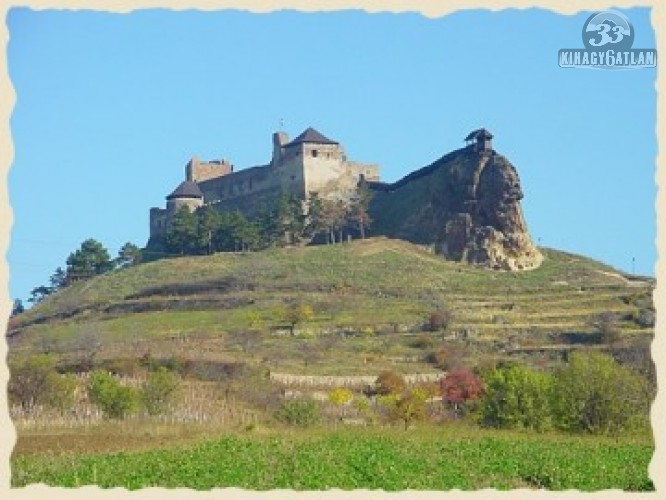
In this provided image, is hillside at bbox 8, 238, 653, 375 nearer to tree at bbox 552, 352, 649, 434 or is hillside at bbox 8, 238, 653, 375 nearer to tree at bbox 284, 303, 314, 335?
tree at bbox 284, 303, 314, 335

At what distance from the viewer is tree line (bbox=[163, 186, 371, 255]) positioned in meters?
51.4

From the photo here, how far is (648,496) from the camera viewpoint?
30.3 feet

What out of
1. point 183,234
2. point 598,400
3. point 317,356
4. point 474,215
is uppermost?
point 474,215

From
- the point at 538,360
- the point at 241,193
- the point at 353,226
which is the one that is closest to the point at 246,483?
the point at 538,360

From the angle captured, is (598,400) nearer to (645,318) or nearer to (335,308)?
(645,318)

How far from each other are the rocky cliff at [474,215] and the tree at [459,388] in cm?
2259

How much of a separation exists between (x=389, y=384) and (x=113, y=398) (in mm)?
9677

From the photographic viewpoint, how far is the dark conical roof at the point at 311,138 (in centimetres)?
5556

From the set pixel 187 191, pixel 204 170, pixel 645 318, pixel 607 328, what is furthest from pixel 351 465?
pixel 204 170

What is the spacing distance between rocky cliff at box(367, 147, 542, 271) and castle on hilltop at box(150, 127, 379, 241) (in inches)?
174

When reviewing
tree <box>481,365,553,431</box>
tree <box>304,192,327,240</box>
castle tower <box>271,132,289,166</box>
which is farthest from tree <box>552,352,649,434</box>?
castle tower <box>271,132,289,166</box>

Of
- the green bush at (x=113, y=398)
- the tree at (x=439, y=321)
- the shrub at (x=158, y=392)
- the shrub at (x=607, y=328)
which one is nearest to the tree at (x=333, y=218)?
the tree at (x=439, y=321)

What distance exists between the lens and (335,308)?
40594 mm

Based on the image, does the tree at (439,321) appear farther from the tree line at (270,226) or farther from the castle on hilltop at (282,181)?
the castle on hilltop at (282,181)
